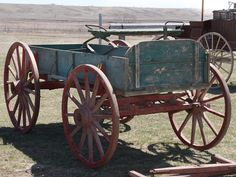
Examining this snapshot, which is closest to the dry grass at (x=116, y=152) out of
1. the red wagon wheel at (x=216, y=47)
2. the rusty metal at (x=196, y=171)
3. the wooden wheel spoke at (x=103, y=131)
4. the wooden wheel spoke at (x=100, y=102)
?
the wooden wheel spoke at (x=103, y=131)

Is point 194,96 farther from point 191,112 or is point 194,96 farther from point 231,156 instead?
point 231,156

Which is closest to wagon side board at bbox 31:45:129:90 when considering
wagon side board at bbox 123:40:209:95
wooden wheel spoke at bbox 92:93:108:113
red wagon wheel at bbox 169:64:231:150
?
wagon side board at bbox 123:40:209:95

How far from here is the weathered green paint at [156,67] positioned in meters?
5.10

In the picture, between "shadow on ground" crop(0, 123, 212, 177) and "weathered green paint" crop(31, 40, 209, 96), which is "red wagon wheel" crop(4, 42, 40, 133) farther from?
"weathered green paint" crop(31, 40, 209, 96)

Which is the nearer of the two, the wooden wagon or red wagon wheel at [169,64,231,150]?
the wooden wagon

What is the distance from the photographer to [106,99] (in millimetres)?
5250

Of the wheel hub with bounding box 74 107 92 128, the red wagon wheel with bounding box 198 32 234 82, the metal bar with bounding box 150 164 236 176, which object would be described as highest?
the red wagon wheel with bounding box 198 32 234 82

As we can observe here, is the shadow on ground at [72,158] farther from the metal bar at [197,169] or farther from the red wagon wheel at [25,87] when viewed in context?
the metal bar at [197,169]

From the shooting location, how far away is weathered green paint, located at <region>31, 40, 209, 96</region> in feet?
16.7

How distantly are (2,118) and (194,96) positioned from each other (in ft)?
10.6

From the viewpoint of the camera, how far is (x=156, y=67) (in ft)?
17.2

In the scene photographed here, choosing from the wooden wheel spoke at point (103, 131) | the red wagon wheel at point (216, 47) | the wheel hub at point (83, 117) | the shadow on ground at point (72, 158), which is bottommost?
the shadow on ground at point (72, 158)

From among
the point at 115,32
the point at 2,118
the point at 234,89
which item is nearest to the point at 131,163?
the point at 115,32

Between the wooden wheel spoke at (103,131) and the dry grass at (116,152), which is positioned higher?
the wooden wheel spoke at (103,131)
